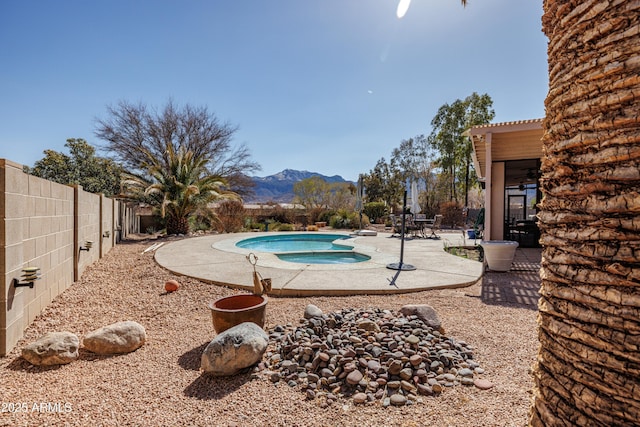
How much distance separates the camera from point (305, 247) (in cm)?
1220

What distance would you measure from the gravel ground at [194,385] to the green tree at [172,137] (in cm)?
1529

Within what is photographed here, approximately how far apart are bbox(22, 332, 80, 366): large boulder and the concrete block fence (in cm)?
38

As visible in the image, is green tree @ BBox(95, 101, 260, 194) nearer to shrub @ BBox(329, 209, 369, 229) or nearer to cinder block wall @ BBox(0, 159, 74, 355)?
shrub @ BBox(329, 209, 369, 229)

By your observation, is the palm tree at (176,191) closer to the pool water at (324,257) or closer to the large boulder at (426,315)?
the pool water at (324,257)

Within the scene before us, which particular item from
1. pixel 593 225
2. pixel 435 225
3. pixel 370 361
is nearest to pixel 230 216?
pixel 435 225

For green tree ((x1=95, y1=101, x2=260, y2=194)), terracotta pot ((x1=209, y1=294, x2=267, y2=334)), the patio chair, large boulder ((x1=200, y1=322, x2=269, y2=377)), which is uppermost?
green tree ((x1=95, y1=101, x2=260, y2=194))

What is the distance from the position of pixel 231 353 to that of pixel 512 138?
972cm

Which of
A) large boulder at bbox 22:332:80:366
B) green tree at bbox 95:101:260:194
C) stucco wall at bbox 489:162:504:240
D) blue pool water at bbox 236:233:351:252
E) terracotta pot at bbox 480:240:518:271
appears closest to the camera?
large boulder at bbox 22:332:80:366

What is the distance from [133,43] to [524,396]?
12.4 meters

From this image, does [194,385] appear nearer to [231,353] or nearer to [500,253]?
[231,353]

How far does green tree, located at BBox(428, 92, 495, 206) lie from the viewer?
22906mm

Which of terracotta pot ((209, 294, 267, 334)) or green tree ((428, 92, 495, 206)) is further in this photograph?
green tree ((428, 92, 495, 206))

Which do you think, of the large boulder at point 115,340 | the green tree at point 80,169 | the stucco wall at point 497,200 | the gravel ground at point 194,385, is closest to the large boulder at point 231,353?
the gravel ground at point 194,385

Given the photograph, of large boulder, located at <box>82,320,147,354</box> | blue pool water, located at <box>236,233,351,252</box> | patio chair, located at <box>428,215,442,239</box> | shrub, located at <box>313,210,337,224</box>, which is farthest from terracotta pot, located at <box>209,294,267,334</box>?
shrub, located at <box>313,210,337,224</box>
